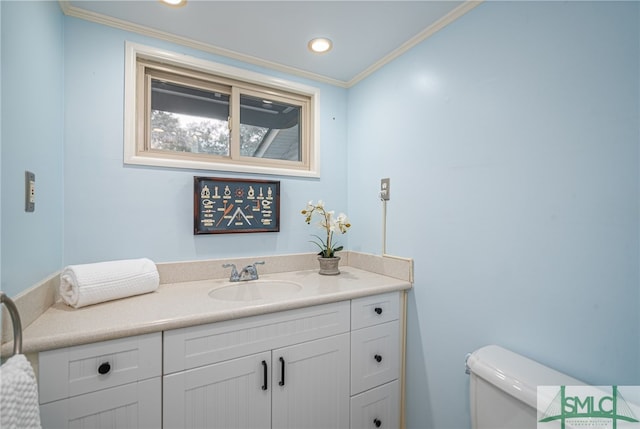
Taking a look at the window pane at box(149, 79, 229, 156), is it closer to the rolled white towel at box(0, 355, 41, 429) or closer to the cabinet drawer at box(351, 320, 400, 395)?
the rolled white towel at box(0, 355, 41, 429)

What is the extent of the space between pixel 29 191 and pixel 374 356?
1619mm

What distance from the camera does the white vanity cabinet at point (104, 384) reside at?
875mm

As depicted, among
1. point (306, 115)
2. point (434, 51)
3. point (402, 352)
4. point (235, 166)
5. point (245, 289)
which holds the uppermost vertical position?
point (434, 51)

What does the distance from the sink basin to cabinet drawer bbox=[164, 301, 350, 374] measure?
246mm

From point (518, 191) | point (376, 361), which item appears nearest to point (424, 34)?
point (518, 191)

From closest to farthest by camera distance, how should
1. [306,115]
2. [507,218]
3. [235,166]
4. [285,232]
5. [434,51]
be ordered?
[507,218] → [434,51] → [235,166] → [285,232] → [306,115]

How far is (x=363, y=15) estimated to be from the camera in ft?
4.51

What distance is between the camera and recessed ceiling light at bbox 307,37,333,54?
1562 millimetres

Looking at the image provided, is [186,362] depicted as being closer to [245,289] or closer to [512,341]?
[245,289]

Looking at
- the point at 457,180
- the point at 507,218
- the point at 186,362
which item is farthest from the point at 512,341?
the point at 186,362

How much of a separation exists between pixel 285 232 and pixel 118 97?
1167mm

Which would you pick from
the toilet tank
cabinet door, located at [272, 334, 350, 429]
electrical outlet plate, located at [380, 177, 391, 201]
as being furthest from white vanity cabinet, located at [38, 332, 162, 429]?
electrical outlet plate, located at [380, 177, 391, 201]

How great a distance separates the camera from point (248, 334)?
1.16 m

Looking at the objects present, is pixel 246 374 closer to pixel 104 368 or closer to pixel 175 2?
pixel 104 368
